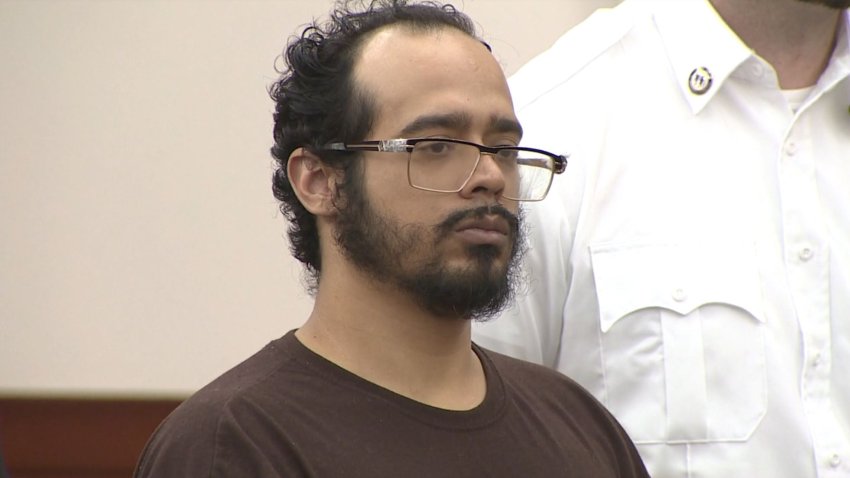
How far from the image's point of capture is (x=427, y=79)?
2023 millimetres

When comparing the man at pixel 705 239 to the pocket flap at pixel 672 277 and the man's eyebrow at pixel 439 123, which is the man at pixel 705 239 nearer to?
the pocket flap at pixel 672 277

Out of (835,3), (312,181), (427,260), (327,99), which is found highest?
(835,3)

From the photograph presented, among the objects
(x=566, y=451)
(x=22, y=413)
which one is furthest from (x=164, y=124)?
(x=566, y=451)

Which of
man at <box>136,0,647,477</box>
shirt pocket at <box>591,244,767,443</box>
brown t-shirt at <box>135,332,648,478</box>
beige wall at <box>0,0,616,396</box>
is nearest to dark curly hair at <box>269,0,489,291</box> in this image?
man at <box>136,0,647,477</box>

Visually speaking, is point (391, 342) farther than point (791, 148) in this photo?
No

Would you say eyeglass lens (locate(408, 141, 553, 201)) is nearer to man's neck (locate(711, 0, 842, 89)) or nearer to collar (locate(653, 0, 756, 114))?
collar (locate(653, 0, 756, 114))

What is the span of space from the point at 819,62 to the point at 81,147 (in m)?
1.84

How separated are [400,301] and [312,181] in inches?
9.5

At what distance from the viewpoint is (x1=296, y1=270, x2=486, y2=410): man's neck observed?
1957mm

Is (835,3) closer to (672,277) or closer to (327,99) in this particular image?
(672,277)

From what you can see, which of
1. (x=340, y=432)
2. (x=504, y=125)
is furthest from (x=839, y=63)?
(x=340, y=432)

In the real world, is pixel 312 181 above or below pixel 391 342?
above

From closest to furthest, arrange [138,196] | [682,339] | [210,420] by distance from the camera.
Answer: [210,420] → [682,339] → [138,196]

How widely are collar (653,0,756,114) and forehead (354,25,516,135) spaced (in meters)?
0.50
